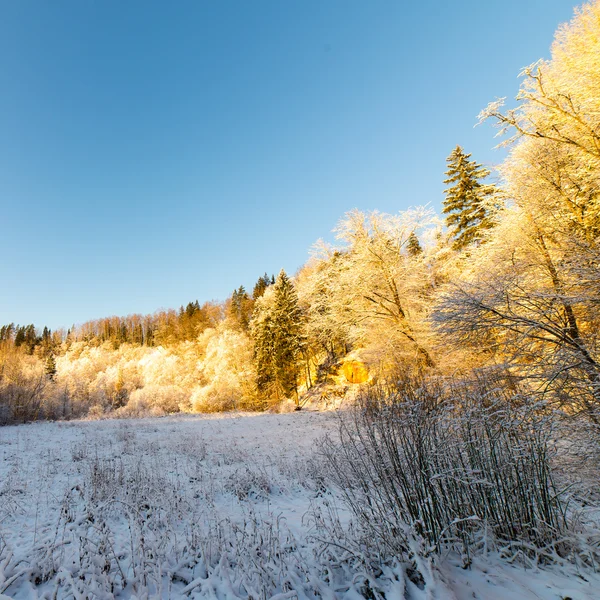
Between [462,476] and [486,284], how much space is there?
3647 mm

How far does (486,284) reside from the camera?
5.62 metres

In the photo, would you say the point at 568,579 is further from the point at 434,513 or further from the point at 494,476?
the point at 434,513

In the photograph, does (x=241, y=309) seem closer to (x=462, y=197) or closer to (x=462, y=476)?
(x=462, y=197)

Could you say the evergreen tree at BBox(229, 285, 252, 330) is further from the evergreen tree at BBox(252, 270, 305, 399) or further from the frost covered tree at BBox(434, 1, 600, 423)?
the frost covered tree at BBox(434, 1, 600, 423)

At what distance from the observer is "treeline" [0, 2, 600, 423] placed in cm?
523

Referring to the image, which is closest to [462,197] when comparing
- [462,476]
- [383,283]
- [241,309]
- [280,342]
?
[383,283]

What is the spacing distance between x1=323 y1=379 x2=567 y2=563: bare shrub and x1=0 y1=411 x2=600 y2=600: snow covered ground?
1.05 ft

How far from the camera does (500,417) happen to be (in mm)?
3715

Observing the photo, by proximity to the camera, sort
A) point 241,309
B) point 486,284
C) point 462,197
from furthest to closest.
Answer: point 241,309 < point 462,197 < point 486,284

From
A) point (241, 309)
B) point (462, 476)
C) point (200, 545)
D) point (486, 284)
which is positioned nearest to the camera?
point (462, 476)

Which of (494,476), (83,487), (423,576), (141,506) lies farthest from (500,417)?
(83,487)

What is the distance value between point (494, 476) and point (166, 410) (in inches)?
1656

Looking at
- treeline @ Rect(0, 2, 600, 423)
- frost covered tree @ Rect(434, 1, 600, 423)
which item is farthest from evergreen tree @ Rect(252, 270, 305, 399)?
frost covered tree @ Rect(434, 1, 600, 423)

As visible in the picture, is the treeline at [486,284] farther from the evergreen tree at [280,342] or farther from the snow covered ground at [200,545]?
the snow covered ground at [200,545]
